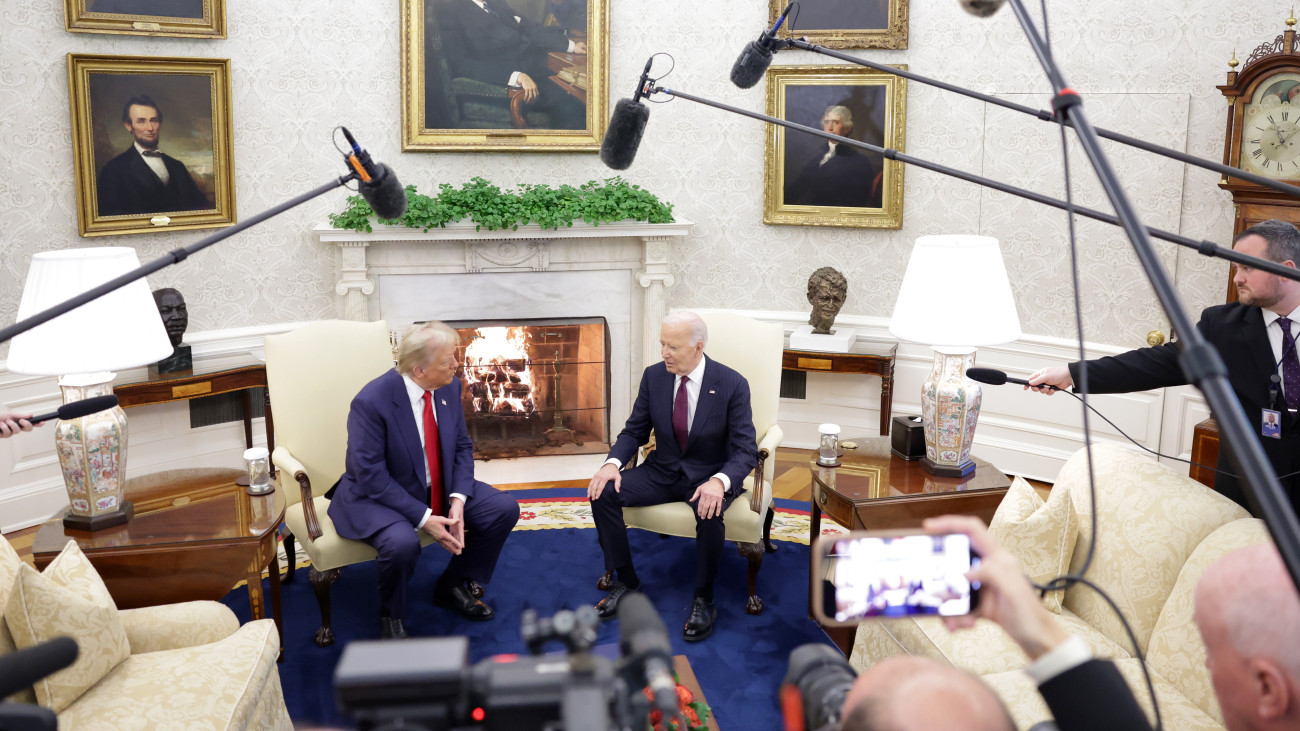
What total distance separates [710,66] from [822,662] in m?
5.75

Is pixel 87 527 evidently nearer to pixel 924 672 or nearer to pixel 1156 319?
pixel 924 672

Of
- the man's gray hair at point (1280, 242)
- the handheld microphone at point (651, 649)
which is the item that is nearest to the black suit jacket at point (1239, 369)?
the man's gray hair at point (1280, 242)

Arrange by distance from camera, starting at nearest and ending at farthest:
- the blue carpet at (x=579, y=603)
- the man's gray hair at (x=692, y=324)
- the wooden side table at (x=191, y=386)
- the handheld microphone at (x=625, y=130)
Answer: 1. the handheld microphone at (x=625, y=130)
2. the blue carpet at (x=579, y=603)
3. the man's gray hair at (x=692, y=324)
4. the wooden side table at (x=191, y=386)

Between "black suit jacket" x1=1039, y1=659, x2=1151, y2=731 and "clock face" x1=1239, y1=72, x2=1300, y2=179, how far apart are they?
4.01 metres

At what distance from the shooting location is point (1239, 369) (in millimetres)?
3578

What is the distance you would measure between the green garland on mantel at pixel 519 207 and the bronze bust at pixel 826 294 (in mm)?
1021

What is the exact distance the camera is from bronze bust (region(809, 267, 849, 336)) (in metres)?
6.43

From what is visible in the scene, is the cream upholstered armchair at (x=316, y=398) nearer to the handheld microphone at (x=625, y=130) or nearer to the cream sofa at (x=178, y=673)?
the cream sofa at (x=178, y=673)

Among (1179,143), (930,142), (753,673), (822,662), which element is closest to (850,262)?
(930,142)

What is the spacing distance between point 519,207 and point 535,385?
1228 millimetres

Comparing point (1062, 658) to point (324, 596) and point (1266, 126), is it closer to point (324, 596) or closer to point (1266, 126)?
point (324, 596)

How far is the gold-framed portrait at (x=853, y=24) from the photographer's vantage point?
20.5 ft

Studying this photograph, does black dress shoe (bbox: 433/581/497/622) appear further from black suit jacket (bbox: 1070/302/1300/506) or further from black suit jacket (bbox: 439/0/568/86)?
black suit jacket (bbox: 439/0/568/86)

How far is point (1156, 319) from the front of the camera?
5.84m
